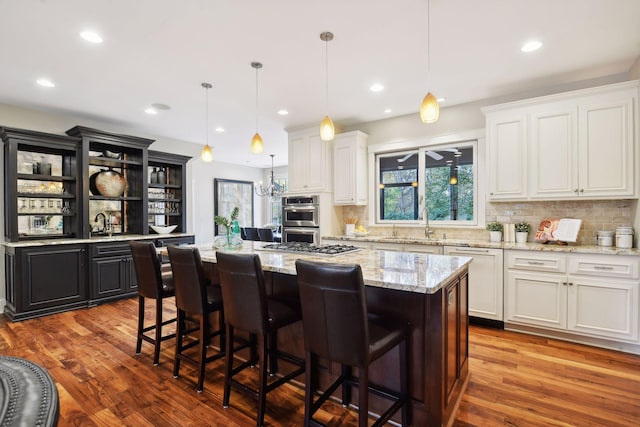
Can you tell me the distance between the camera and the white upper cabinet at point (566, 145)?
315cm

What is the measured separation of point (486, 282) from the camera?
11.9ft

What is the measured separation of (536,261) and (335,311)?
2741mm

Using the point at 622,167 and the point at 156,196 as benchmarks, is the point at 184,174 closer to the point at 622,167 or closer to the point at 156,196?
the point at 156,196

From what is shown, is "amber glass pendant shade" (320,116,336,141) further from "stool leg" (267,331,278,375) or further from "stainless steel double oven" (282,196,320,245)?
"stainless steel double oven" (282,196,320,245)

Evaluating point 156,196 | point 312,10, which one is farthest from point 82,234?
point 312,10

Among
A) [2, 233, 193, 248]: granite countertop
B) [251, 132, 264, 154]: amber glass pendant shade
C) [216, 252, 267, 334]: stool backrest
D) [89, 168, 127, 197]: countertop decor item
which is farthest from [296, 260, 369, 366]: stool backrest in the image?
[89, 168, 127, 197]: countertop decor item

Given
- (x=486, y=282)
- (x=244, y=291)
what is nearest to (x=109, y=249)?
(x=244, y=291)

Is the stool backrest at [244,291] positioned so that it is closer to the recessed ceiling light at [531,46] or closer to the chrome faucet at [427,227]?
the recessed ceiling light at [531,46]

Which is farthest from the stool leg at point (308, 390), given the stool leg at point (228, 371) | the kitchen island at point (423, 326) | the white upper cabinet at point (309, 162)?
the white upper cabinet at point (309, 162)

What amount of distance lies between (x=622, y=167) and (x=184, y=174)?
617cm

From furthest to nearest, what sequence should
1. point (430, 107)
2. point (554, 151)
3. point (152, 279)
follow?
point (554, 151)
point (152, 279)
point (430, 107)

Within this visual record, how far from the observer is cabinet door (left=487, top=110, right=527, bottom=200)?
3635 millimetres

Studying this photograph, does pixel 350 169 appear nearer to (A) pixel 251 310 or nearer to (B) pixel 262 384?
Result: (A) pixel 251 310

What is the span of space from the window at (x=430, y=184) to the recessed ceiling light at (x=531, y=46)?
1.48 meters
